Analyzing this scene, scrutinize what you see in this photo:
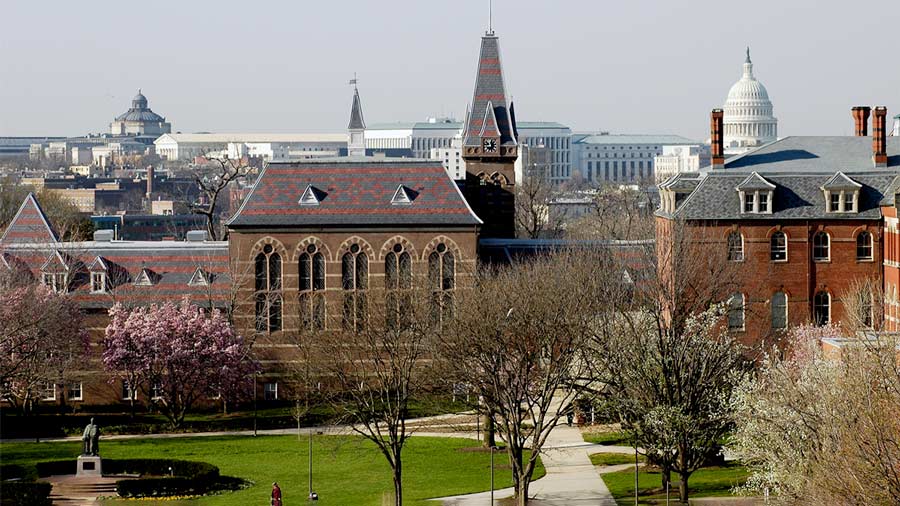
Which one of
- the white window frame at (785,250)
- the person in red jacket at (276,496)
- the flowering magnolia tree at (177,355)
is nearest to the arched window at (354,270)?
the flowering magnolia tree at (177,355)

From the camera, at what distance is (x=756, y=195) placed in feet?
242

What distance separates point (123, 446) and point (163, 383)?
6.60 meters

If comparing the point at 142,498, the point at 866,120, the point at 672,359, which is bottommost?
the point at 142,498

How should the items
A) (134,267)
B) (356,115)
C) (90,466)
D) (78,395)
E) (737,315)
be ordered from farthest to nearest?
1. (356,115)
2. (134,267)
3. (78,395)
4. (737,315)
5. (90,466)

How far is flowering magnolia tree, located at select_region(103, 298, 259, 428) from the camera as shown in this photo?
73938mm

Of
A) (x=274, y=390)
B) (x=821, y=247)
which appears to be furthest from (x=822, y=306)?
(x=274, y=390)

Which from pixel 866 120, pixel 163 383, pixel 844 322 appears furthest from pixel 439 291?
pixel 866 120

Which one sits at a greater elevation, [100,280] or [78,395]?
[100,280]

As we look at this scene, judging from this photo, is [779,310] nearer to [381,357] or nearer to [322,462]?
[381,357]

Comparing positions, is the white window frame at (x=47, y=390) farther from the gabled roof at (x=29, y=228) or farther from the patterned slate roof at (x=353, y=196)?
the patterned slate roof at (x=353, y=196)

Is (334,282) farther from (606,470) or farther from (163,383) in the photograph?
(606,470)

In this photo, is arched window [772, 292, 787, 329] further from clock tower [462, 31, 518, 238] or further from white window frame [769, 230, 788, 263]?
clock tower [462, 31, 518, 238]

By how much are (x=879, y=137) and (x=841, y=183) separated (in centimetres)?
339

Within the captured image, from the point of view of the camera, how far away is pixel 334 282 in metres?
79.6
